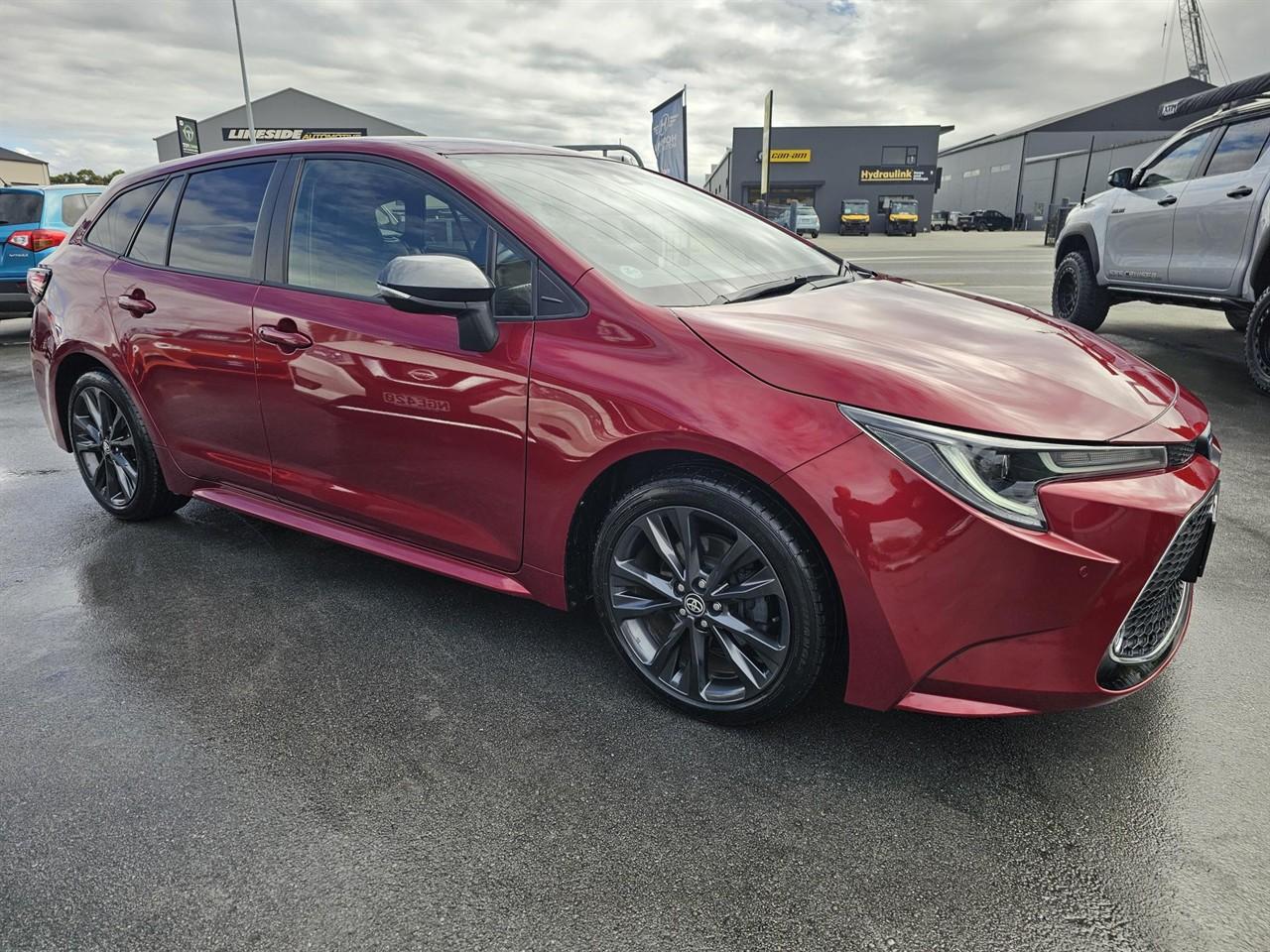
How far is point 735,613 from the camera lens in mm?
2277

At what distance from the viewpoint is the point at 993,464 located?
1.88m

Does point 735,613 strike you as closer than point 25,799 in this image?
No

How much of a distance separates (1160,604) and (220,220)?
3.45 meters

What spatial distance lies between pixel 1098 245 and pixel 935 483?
718 centimetres

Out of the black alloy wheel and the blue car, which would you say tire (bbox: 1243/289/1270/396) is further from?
the blue car

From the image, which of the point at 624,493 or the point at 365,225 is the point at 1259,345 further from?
the point at 365,225

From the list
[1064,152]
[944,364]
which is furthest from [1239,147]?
[1064,152]

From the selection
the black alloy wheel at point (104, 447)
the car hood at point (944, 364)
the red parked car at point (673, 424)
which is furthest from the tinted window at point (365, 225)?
the black alloy wheel at point (104, 447)

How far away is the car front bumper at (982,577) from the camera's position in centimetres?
185

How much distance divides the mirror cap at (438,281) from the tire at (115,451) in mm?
2027

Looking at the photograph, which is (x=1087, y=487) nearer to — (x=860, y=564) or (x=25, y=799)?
(x=860, y=564)

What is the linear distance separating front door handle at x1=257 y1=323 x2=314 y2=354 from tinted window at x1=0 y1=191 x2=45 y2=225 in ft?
28.6

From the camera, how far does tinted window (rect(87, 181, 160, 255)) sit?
373cm

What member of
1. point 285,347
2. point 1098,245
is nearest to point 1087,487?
point 285,347
